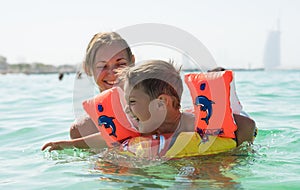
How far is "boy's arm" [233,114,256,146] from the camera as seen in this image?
4.21 m

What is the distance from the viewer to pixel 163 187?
3.21m

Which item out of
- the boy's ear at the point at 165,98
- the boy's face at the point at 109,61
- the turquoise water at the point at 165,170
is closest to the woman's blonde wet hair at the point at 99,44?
the boy's face at the point at 109,61

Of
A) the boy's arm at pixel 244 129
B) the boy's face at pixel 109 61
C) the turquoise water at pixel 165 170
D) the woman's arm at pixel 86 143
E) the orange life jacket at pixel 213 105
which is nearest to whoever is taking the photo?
the turquoise water at pixel 165 170

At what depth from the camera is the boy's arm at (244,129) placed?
421cm

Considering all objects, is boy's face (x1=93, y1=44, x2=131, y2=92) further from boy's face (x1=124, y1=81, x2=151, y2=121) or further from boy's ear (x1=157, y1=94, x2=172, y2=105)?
boy's ear (x1=157, y1=94, x2=172, y2=105)

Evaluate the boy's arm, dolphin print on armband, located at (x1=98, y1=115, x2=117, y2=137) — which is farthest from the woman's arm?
the boy's arm

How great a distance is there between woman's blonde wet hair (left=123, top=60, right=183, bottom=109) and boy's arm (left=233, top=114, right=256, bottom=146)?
32.1 inches

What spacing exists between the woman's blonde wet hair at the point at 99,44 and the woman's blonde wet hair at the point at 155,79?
1.20 m

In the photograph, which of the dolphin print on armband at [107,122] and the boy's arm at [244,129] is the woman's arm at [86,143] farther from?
the boy's arm at [244,129]

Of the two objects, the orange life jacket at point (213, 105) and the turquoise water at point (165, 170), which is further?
the orange life jacket at point (213, 105)

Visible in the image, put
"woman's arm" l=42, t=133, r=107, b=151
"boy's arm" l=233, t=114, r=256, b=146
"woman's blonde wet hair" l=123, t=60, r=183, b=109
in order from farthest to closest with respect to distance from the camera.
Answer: "woman's arm" l=42, t=133, r=107, b=151, "boy's arm" l=233, t=114, r=256, b=146, "woman's blonde wet hair" l=123, t=60, r=183, b=109

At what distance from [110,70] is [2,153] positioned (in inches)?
65.6

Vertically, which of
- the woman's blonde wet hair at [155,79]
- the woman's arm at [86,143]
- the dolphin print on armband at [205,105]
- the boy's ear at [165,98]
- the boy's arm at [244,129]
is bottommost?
the woman's arm at [86,143]

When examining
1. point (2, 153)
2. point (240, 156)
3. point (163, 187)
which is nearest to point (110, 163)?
point (163, 187)
